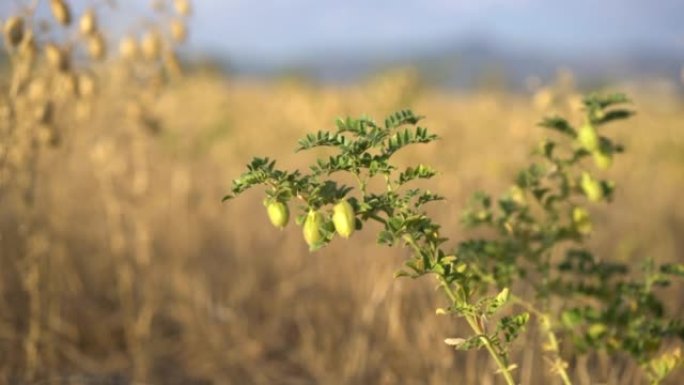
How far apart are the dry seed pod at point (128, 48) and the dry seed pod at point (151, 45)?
0.08ft

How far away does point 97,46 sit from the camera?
1794mm

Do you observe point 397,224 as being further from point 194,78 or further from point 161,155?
point 194,78

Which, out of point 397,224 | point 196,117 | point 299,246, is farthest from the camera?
point 196,117

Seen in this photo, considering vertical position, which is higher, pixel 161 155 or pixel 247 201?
pixel 161 155

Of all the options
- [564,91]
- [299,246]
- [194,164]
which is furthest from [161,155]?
[564,91]

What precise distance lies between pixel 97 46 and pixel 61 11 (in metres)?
0.18

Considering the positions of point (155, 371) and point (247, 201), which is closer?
point (155, 371)

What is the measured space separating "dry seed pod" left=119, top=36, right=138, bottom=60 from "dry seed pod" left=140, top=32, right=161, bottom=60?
1.0 inches

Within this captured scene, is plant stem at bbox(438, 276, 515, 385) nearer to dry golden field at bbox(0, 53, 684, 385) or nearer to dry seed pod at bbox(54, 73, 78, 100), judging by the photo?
dry golden field at bbox(0, 53, 684, 385)

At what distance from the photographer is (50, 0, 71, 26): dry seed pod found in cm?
161

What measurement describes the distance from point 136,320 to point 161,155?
2001 mm

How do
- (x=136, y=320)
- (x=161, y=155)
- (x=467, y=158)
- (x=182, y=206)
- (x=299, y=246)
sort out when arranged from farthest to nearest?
(x=467, y=158) → (x=161, y=155) → (x=182, y=206) → (x=299, y=246) → (x=136, y=320)

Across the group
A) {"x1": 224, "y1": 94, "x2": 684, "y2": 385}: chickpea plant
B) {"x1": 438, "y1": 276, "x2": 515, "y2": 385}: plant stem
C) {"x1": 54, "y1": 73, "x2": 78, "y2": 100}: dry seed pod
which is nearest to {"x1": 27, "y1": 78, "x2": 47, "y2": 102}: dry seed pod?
{"x1": 54, "y1": 73, "x2": 78, "y2": 100}: dry seed pod

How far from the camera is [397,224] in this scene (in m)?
0.93
